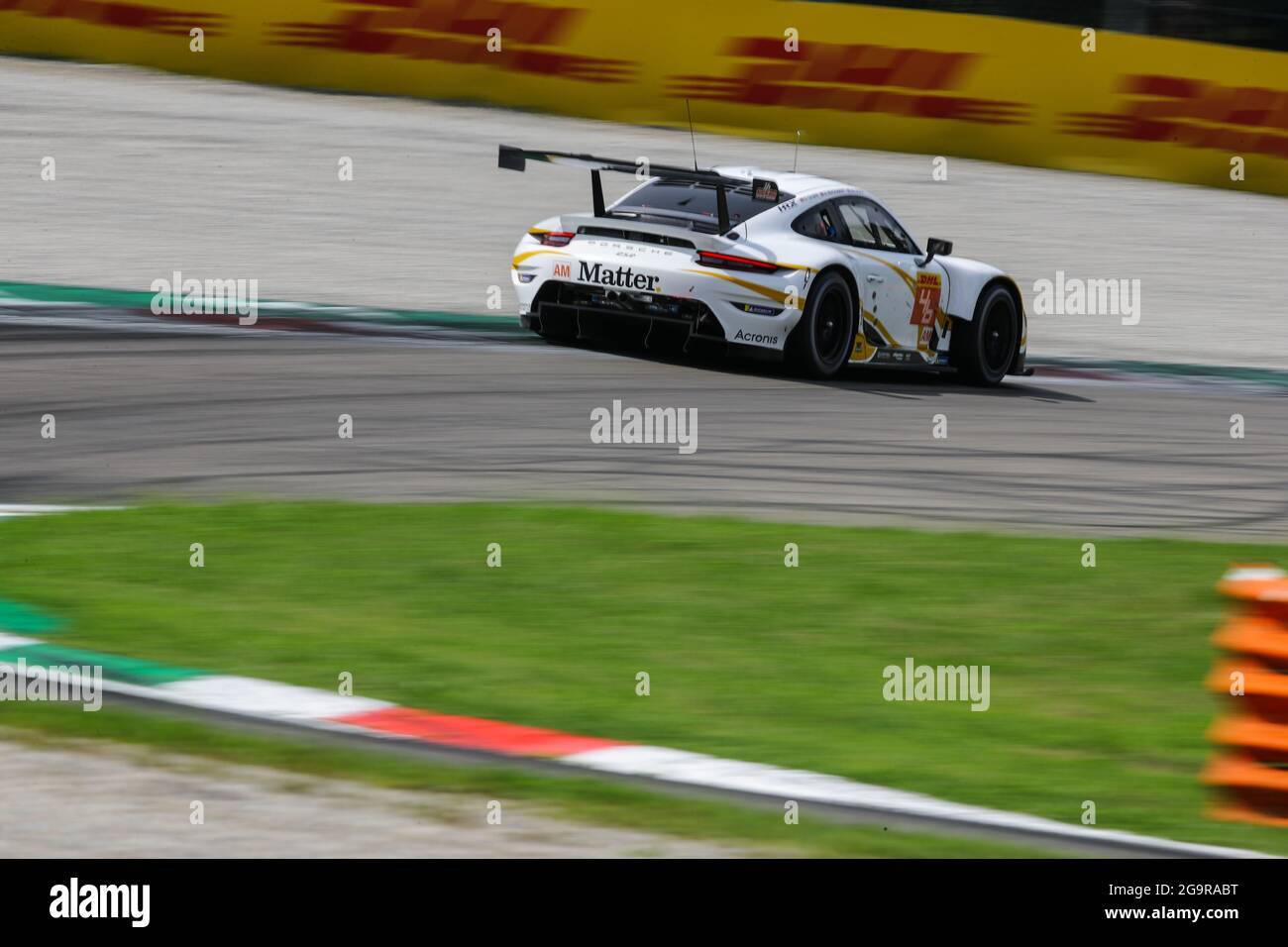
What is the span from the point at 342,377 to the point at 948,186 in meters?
11.6

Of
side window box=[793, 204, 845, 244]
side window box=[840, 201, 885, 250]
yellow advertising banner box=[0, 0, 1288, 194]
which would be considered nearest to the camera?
side window box=[793, 204, 845, 244]

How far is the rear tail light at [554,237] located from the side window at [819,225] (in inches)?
56.6

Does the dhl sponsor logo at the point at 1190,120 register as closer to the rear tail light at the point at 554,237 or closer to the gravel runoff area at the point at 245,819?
the rear tail light at the point at 554,237

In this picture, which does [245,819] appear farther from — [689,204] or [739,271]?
[689,204]

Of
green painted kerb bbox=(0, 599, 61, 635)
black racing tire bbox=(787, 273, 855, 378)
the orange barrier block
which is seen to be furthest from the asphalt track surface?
the orange barrier block

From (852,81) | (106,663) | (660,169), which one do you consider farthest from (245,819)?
(852,81)

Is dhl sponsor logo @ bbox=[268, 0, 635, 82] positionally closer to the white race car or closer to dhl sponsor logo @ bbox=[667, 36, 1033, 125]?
dhl sponsor logo @ bbox=[667, 36, 1033, 125]

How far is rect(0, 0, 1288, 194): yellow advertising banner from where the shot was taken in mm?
21328

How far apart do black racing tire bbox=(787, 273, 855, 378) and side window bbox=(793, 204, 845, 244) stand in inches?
12.7

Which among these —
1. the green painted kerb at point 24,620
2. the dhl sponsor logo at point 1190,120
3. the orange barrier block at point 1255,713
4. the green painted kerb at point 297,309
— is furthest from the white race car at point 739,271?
the dhl sponsor logo at point 1190,120

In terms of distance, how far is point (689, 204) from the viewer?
11.9 m

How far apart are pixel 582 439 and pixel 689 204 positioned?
255 cm
